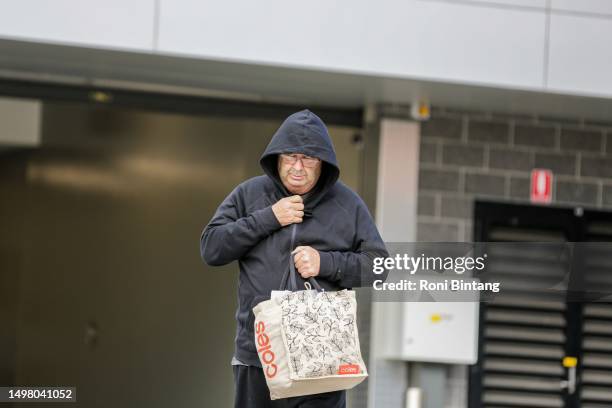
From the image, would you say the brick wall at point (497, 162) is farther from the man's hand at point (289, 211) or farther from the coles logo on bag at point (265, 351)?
the coles logo on bag at point (265, 351)

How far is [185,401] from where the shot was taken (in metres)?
10.2

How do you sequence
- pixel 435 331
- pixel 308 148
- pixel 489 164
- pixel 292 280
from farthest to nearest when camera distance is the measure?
pixel 489 164 → pixel 435 331 → pixel 308 148 → pixel 292 280

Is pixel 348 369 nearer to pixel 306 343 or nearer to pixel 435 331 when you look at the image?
pixel 306 343

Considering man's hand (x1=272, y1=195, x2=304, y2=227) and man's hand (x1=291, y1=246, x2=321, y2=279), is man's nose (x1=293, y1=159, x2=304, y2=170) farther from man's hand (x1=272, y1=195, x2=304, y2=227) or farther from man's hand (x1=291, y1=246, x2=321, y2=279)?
man's hand (x1=291, y1=246, x2=321, y2=279)

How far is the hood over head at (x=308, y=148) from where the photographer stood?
3961mm

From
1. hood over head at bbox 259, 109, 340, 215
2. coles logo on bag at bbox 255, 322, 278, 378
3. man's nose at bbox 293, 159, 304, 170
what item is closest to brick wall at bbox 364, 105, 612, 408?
hood over head at bbox 259, 109, 340, 215

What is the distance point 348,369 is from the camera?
3754 mm

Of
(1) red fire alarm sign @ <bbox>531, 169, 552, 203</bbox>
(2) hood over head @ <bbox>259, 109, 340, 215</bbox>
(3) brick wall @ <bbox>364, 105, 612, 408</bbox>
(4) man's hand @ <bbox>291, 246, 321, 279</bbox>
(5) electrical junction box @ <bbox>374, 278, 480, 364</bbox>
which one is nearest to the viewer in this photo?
(4) man's hand @ <bbox>291, 246, 321, 279</bbox>

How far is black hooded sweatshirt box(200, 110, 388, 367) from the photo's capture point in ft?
12.7

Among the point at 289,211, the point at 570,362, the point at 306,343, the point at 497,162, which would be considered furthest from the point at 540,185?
the point at 306,343

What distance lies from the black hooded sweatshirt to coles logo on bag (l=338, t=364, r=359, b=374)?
0.31 metres

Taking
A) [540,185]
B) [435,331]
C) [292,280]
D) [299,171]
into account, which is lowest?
[435,331]

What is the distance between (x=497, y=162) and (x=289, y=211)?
4.18 meters

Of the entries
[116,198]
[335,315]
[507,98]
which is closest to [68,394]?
[335,315]
